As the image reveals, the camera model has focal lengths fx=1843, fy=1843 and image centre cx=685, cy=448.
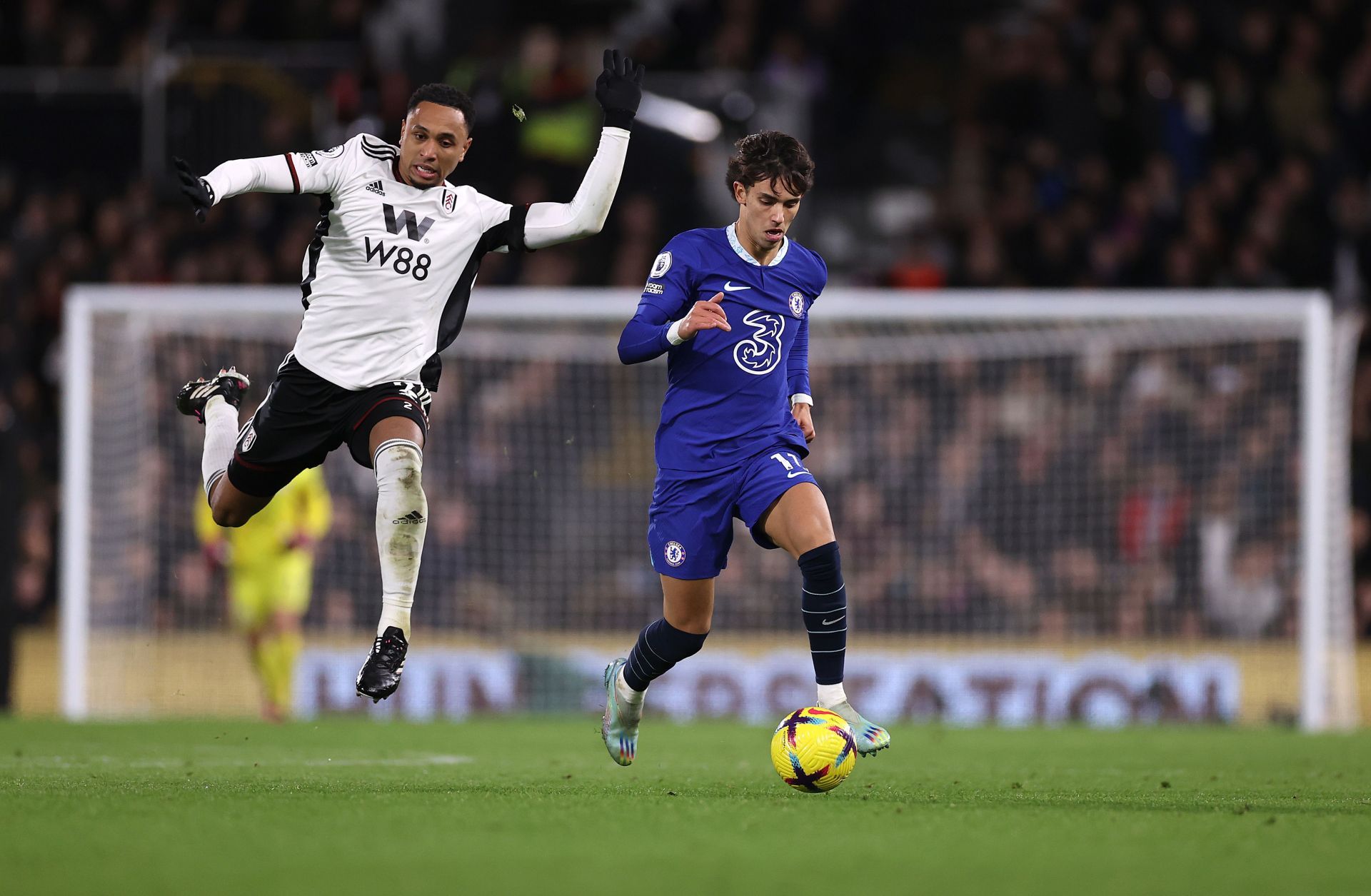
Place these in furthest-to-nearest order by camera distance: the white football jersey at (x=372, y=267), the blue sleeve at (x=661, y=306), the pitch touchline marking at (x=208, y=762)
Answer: the pitch touchline marking at (x=208, y=762)
the white football jersey at (x=372, y=267)
the blue sleeve at (x=661, y=306)

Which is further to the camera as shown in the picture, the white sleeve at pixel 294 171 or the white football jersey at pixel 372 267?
the white football jersey at pixel 372 267

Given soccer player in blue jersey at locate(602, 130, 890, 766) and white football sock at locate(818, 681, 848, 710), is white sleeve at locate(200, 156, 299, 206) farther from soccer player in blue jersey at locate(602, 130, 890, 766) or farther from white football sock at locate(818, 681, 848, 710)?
white football sock at locate(818, 681, 848, 710)

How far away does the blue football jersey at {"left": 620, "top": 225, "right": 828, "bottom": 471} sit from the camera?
6.59m

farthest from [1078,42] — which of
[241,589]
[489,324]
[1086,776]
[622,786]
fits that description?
[622,786]

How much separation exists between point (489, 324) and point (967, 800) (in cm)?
854

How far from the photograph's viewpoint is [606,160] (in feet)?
22.1

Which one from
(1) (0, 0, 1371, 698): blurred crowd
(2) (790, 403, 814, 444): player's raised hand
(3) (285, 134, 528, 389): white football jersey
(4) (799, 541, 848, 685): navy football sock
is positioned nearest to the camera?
(4) (799, 541, 848, 685): navy football sock

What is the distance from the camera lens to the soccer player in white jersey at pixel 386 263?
6.67 metres

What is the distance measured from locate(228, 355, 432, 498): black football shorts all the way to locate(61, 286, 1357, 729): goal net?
20.3 feet

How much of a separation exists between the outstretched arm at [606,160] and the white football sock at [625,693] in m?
1.67

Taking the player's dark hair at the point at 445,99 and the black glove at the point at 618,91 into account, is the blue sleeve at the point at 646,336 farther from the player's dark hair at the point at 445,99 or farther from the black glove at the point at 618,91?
the player's dark hair at the point at 445,99

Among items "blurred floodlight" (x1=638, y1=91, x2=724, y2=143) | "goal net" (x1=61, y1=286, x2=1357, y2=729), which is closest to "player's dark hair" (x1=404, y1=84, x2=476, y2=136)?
"goal net" (x1=61, y1=286, x2=1357, y2=729)

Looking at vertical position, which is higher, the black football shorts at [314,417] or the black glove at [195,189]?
the black glove at [195,189]

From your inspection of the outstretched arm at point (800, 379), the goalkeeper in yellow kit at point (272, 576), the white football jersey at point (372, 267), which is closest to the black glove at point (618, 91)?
the white football jersey at point (372, 267)
